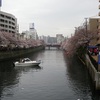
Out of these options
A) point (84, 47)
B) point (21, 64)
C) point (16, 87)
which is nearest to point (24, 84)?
point (16, 87)

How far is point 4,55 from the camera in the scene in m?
69.5

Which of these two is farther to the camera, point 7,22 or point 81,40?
point 7,22

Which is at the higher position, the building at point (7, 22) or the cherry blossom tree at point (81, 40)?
the building at point (7, 22)

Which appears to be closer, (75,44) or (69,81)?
(69,81)

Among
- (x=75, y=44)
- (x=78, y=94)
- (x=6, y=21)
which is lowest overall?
(x=78, y=94)

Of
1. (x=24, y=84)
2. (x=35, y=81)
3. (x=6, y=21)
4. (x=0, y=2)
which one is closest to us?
(x=24, y=84)

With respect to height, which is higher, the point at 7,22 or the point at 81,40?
the point at 7,22

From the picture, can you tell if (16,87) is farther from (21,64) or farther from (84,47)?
(84,47)

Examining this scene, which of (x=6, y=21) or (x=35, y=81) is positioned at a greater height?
(x=6, y=21)

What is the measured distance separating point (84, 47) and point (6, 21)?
6539 centimetres

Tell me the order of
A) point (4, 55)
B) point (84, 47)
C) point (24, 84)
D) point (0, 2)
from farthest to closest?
point (0, 2) → point (4, 55) → point (84, 47) → point (24, 84)

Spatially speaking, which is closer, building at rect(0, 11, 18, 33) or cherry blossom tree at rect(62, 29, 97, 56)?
cherry blossom tree at rect(62, 29, 97, 56)

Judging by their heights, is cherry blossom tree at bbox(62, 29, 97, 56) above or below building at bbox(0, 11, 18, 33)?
below

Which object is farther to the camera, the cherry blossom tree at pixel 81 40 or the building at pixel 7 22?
the building at pixel 7 22
